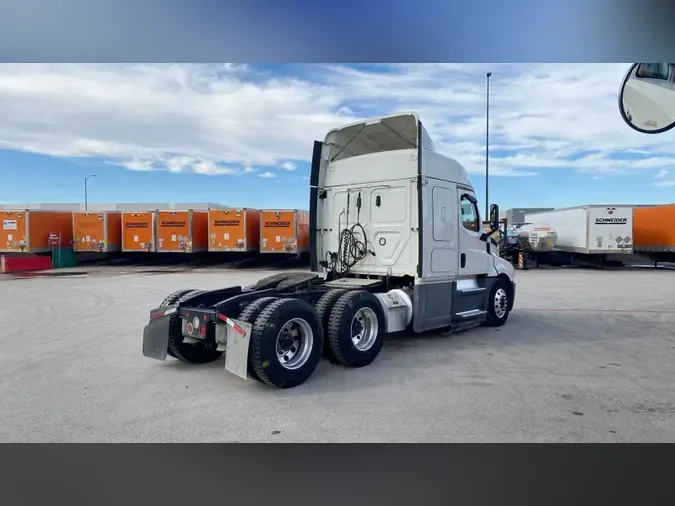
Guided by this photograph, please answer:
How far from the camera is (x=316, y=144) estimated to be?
351 inches

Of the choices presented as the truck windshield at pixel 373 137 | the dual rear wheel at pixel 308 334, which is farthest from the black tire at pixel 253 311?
the truck windshield at pixel 373 137

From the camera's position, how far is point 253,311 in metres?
5.75

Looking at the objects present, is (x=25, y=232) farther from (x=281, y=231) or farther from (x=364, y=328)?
(x=364, y=328)

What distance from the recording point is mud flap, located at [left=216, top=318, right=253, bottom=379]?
5422 mm

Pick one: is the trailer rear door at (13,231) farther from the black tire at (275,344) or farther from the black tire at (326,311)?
the black tire at (275,344)

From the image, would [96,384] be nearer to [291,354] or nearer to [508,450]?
[291,354]

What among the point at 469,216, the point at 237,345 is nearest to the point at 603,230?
the point at 469,216

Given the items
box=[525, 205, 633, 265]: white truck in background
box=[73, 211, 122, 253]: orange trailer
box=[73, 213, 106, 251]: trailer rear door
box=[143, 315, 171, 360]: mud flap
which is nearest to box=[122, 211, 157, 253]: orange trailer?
box=[73, 211, 122, 253]: orange trailer

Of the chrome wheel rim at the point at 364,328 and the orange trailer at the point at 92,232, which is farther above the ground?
the orange trailer at the point at 92,232

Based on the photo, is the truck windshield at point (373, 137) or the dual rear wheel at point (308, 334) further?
the truck windshield at point (373, 137)

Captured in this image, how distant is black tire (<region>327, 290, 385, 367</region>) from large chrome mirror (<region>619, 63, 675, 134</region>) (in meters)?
3.77

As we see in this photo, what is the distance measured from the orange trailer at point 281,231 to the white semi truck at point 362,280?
14359 mm

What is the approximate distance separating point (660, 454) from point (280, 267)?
22.0 metres

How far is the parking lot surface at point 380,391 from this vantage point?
4508mm
